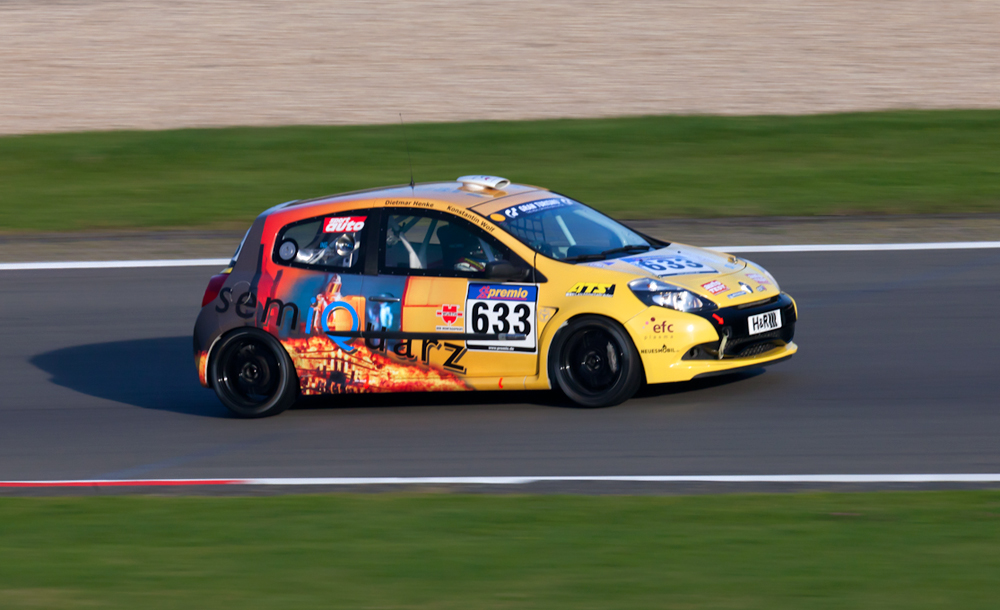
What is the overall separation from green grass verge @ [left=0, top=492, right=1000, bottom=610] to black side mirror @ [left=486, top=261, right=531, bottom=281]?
2049mm

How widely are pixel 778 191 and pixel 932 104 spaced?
4896 millimetres

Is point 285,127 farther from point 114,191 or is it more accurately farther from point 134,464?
point 134,464

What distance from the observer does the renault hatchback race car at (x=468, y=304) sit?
28.4 ft

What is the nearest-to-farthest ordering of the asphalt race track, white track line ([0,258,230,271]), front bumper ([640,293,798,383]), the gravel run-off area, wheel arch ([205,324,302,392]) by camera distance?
the asphalt race track < front bumper ([640,293,798,383]) < wheel arch ([205,324,302,392]) < white track line ([0,258,230,271]) < the gravel run-off area

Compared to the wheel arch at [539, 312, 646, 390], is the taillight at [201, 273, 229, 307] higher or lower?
higher

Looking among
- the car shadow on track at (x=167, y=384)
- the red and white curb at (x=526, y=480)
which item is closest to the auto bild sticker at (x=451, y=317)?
the car shadow on track at (x=167, y=384)

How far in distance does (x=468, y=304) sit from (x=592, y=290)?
2.74 feet

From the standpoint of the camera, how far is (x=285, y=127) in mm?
18953

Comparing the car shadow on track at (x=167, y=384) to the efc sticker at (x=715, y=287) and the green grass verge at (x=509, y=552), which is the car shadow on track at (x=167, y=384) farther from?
the green grass verge at (x=509, y=552)

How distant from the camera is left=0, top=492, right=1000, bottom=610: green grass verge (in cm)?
544

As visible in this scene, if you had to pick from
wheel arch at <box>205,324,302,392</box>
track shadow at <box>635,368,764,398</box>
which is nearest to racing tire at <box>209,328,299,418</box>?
wheel arch at <box>205,324,302,392</box>

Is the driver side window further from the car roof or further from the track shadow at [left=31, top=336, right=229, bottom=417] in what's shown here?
the track shadow at [left=31, top=336, right=229, bottom=417]

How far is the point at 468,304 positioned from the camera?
349 inches

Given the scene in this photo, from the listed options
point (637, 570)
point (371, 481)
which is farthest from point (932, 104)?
point (637, 570)
